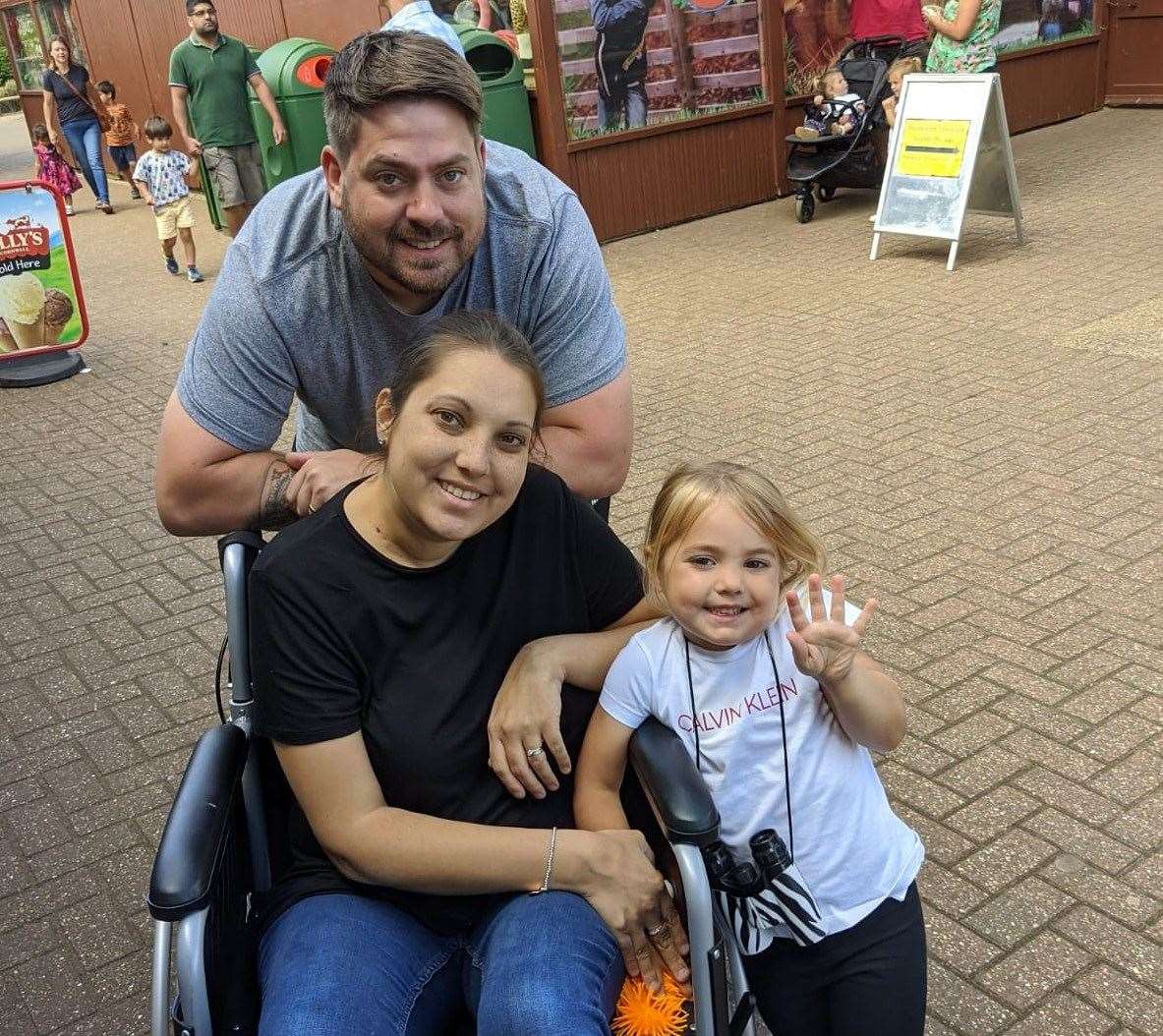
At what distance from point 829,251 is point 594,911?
765 cm

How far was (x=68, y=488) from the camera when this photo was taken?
6227 millimetres

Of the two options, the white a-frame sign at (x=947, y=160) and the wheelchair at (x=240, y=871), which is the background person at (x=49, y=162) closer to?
the white a-frame sign at (x=947, y=160)

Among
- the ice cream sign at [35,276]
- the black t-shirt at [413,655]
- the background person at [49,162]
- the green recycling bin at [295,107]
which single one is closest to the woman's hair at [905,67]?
the green recycling bin at [295,107]

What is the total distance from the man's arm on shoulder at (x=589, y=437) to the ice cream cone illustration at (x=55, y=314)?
651 centimetres

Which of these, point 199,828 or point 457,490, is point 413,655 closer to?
point 457,490

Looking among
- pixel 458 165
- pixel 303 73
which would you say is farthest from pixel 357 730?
pixel 303 73

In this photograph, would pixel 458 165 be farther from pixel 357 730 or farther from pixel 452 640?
pixel 357 730

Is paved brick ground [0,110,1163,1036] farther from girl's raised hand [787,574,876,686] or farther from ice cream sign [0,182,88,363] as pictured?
girl's raised hand [787,574,876,686]

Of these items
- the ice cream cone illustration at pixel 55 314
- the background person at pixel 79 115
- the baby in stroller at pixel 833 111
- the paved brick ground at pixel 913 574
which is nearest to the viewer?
the paved brick ground at pixel 913 574

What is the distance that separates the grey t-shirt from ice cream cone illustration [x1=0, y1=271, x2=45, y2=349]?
20.2 feet

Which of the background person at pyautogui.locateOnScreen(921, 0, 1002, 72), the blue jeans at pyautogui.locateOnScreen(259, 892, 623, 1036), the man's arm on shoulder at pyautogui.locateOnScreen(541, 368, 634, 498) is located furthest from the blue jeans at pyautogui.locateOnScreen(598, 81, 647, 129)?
the blue jeans at pyautogui.locateOnScreen(259, 892, 623, 1036)

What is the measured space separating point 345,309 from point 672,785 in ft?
3.61

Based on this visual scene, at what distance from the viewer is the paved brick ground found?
2938 mm

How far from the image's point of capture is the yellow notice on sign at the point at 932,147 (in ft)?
26.6
